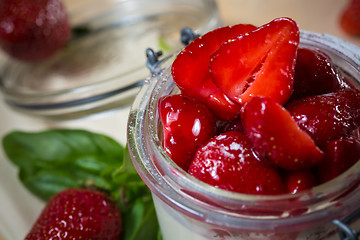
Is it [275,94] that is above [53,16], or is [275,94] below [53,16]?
above

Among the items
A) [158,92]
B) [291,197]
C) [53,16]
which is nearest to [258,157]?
[291,197]

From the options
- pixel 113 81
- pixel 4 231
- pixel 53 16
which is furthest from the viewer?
pixel 53 16

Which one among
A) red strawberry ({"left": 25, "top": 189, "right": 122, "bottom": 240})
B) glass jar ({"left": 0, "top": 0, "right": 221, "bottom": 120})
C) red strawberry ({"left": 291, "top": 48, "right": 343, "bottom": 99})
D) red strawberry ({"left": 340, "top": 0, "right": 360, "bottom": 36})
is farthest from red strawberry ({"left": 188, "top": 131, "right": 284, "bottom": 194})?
red strawberry ({"left": 340, "top": 0, "right": 360, "bottom": 36})

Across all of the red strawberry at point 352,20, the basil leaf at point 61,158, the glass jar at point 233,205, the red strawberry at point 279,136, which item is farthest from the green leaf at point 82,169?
the red strawberry at point 352,20

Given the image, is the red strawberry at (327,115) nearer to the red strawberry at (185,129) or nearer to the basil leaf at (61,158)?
the red strawberry at (185,129)

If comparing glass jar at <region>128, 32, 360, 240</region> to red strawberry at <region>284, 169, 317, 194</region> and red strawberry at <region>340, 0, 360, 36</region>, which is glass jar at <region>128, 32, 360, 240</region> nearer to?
red strawberry at <region>284, 169, 317, 194</region>

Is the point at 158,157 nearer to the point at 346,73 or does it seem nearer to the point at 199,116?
the point at 199,116
